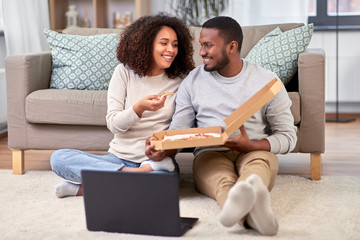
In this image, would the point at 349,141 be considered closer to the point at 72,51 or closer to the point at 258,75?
the point at 258,75

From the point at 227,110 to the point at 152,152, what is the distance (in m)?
0.34

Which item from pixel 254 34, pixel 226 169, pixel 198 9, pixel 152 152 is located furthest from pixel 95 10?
pixel 226 169

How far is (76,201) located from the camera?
7.23ft

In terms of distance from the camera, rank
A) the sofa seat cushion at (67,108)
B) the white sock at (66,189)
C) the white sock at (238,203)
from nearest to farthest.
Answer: the white sock at (238,203) → the white sock at (66,189) → the sofa seat cushion at (67,108)

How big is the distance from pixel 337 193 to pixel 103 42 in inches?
55.9

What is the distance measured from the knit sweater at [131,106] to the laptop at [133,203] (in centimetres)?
47

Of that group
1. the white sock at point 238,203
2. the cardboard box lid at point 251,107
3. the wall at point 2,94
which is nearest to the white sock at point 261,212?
the white sock at point 238,203

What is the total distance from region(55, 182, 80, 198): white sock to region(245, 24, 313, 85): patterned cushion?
3.45 ft

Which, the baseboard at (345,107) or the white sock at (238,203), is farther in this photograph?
the baseboard at (345,107)

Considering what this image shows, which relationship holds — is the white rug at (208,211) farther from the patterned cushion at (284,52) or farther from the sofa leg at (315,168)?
the patterned cushion at (284,52)

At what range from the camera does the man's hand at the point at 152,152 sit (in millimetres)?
2059

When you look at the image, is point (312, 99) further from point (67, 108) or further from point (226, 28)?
point (67, 108)

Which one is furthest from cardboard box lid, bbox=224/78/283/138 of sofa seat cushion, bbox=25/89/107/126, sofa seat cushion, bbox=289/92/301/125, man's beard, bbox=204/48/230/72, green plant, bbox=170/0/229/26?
green plant, bbox=170/0/229/26

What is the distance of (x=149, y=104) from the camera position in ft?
6.84
